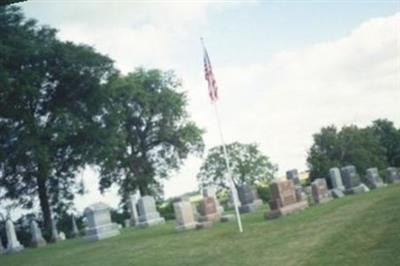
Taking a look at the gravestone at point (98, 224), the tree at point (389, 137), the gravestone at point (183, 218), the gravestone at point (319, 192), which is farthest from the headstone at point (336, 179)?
the tree at point (389, 137)

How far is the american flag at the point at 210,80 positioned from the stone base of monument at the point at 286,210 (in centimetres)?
473

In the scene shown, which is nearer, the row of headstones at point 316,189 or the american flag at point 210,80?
the american flag at point 210,80

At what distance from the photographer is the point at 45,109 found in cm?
3216

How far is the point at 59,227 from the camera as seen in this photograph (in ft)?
118

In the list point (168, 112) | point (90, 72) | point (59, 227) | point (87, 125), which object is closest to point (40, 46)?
point (90, 72)

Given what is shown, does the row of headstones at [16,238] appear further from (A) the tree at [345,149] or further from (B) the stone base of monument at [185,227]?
(A) the tree at [345,149]

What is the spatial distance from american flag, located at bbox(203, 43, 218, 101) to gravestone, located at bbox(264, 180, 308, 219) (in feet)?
14.8

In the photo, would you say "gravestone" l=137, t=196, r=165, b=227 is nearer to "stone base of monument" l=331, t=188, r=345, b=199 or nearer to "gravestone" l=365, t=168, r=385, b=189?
"stone base of monument" l=331, t=188, r=345, b=199

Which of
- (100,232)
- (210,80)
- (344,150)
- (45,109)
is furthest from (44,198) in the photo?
(344,150)

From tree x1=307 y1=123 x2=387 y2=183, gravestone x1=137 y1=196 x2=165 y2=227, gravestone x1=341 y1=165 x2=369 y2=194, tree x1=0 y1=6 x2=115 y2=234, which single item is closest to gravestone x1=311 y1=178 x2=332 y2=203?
gravestone x1=341 y1=165 x2=369 y2=194

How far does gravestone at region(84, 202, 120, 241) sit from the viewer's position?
22891 millimetres

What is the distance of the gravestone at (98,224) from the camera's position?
2289cm

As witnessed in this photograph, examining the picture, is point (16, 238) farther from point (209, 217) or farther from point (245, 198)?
point (245, 198)

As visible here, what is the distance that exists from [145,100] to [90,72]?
12.0 metres
